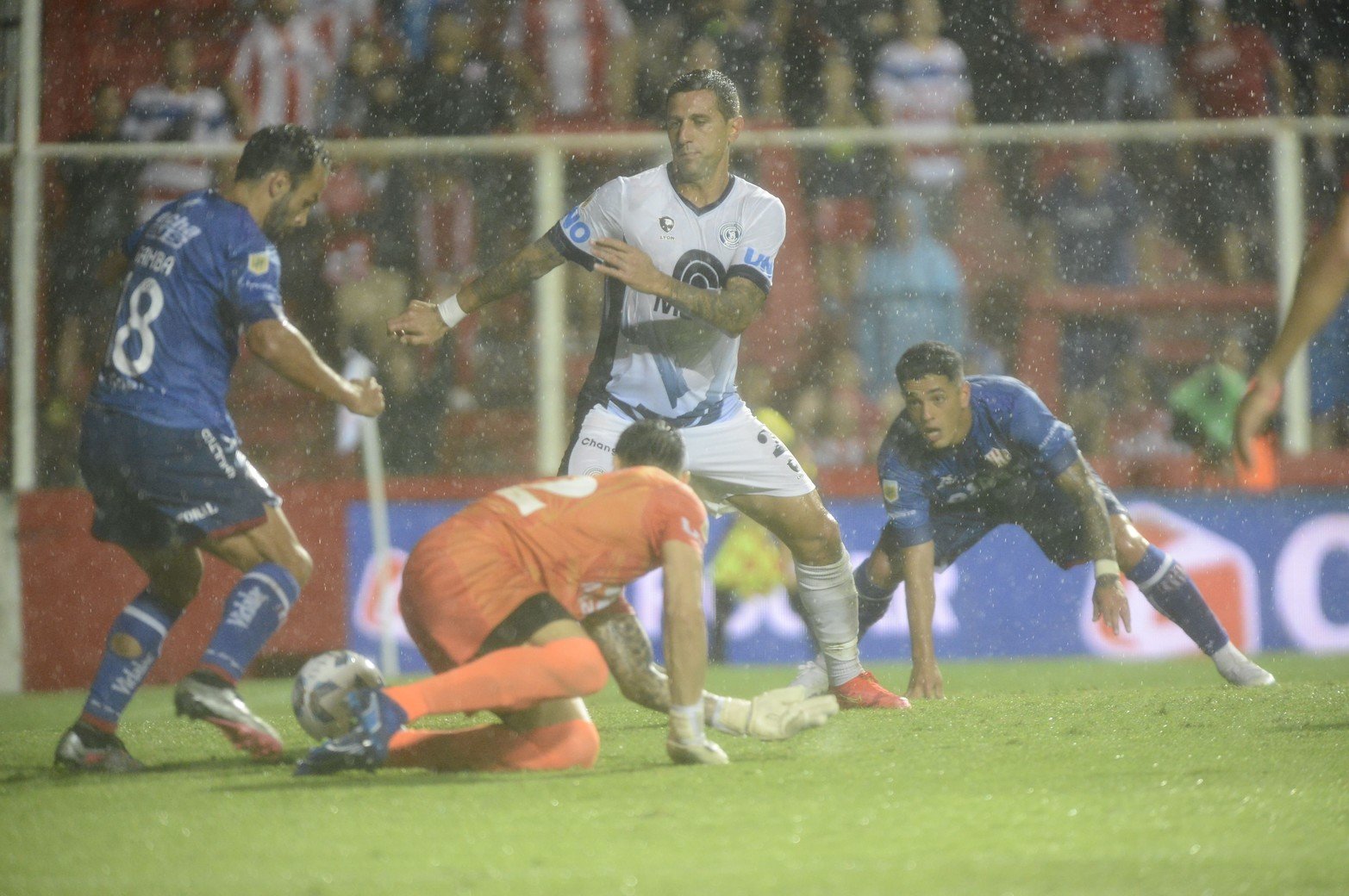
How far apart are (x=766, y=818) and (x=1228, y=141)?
8287 millimetres

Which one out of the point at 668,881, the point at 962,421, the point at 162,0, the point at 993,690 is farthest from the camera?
the point at 162,0

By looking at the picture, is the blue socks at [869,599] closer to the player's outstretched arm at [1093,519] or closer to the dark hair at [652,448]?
the player's outstretched arm at [1093,519]

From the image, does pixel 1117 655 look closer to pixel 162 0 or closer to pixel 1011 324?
pixel 1011 324

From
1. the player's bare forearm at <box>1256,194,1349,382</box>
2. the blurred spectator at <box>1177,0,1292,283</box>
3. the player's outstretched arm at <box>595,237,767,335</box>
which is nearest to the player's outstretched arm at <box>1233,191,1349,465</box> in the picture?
the player's bare forearm at <box>1256,194,1349,382</box>

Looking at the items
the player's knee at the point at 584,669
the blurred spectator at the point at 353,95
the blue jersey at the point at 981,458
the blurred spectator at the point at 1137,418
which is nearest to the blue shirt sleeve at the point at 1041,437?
the blue jersey at the point at 981,458

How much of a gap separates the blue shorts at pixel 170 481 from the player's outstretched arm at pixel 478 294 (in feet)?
3.86

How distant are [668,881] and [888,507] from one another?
3882mm

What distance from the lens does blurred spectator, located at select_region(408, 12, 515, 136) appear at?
11258mm

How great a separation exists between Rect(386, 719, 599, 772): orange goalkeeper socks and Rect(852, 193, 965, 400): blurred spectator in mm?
6121

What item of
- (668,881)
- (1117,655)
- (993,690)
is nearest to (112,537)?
(668,881)

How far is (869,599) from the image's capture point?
7461mm

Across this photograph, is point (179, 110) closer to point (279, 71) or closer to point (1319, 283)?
point (279, 71)

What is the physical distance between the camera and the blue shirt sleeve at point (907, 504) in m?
6.95

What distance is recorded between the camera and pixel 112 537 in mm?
5242
